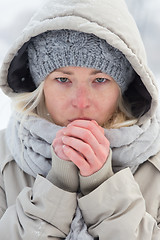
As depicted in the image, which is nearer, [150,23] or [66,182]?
[66,182]

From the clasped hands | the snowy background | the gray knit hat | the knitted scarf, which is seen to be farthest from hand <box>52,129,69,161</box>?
the snowy background

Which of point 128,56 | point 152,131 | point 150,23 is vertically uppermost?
point 128,56

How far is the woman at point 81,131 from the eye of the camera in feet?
3.41

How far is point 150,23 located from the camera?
4410 millimetres

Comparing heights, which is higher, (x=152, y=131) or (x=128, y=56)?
(x=128, y=56)

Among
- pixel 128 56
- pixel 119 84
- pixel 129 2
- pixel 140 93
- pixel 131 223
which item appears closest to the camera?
pixel 131 223

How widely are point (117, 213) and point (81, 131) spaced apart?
0.80 ft

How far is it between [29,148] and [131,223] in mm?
429

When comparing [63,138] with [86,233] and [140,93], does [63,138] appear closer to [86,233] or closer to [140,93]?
[86,233]

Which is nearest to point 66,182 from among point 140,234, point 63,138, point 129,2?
point 63,138

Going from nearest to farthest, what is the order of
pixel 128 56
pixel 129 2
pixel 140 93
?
1. pixel 128 56
2. pixel 140 93
3. pixel 129 2

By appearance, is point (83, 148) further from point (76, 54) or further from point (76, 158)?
point (76, 54)

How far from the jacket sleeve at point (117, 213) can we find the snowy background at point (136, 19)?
109 inches

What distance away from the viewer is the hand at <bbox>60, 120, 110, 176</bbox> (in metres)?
1.04
